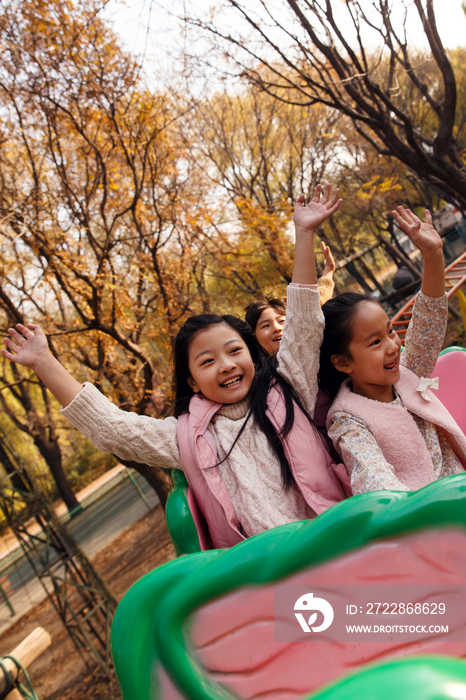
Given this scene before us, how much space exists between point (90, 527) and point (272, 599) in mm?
10329

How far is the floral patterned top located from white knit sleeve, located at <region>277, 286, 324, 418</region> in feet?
0.44

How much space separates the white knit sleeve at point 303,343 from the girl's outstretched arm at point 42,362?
701mm

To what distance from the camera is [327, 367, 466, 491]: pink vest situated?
59.1 inches

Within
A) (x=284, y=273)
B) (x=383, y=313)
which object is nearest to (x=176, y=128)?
(x=284, y=273)

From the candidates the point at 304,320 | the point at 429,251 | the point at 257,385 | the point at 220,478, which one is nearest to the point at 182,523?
the point at 220,478

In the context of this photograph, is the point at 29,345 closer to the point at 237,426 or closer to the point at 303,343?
the point at 237,426

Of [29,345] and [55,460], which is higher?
[29,345]

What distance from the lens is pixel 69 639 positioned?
699cm

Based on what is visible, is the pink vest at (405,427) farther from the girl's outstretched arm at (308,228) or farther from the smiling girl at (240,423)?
the girl's outstretched arm at (308,228)

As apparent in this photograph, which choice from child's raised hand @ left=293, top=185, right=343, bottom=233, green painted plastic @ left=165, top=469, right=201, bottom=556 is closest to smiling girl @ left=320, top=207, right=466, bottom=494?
child's raised hand @ left=293, top=185, right=343, bottom=233

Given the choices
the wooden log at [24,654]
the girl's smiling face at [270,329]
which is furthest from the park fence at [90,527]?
the girl's smiling face at [270,329]

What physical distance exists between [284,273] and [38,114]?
15.6 feet

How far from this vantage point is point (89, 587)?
5379 millimetres

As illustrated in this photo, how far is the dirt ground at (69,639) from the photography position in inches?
215
